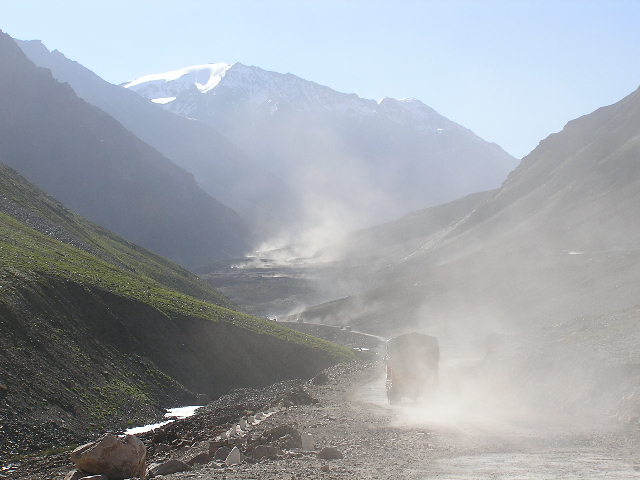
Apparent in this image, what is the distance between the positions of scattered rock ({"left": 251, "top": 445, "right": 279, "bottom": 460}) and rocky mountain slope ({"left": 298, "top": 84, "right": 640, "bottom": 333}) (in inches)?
2881

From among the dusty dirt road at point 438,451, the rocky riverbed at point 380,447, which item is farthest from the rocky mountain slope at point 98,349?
the dusty dirt road at point 438,451

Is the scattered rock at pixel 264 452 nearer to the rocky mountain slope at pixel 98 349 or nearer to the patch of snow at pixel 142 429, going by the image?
the rocky mountain slope at pixel 98 349

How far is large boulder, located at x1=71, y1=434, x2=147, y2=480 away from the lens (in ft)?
56.7

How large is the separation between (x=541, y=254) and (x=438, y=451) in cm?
11304

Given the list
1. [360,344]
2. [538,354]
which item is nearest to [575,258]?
[360,344]

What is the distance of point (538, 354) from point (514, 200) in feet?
480

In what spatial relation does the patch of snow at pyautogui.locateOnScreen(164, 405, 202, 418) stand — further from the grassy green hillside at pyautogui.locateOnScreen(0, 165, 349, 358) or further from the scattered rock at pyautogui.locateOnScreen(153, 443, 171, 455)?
the scattered rock at pyautogui.locateOnScreen(153, 443, 171, 455)

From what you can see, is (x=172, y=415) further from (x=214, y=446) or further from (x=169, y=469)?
(x=169, y=469)

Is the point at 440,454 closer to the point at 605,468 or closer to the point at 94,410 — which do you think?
the point at 605,468

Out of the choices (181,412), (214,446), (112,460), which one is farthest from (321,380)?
(112,460)

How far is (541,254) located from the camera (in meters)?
128

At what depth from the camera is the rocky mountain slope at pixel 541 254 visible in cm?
10456

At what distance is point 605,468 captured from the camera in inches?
696

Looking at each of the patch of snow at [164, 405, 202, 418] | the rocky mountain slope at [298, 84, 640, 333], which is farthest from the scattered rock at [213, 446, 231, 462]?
the rocky mountain slope at [298, 84, 640, 333]
